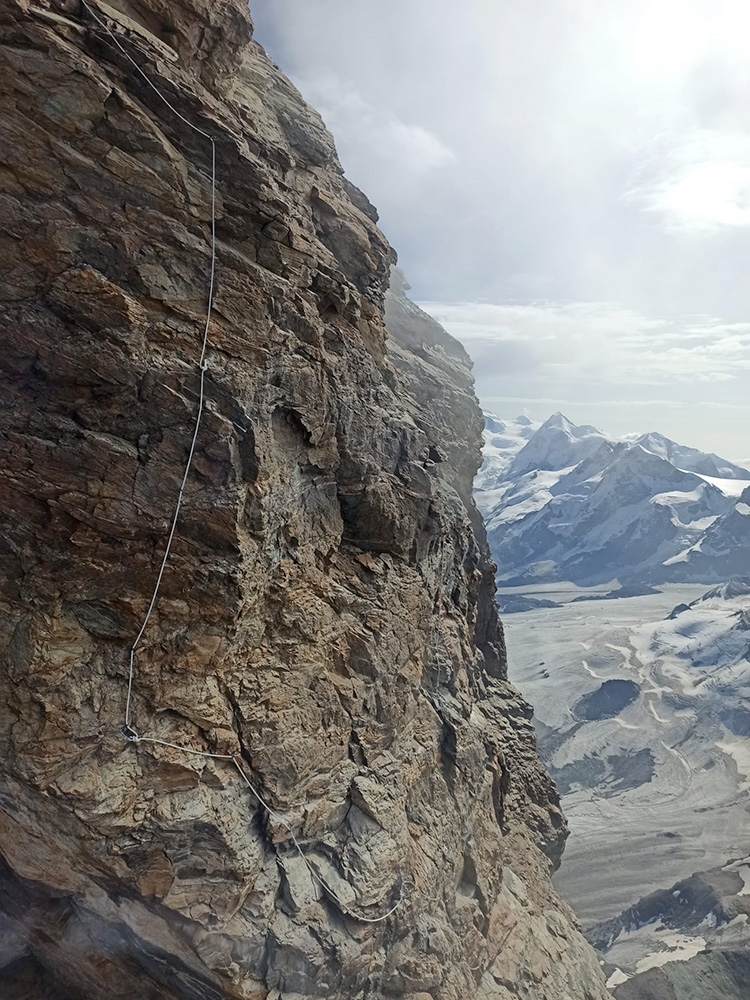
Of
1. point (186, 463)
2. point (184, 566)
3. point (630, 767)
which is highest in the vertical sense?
point (186, 463)

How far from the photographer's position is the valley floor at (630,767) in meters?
50.5

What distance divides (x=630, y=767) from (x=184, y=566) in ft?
250

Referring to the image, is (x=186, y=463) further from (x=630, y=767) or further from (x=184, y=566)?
(x=630, y=767)

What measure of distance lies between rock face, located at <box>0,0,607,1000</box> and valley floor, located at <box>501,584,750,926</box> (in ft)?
149

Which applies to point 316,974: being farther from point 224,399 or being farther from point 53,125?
point 53,125

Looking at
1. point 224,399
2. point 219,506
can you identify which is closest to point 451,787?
point 219,506

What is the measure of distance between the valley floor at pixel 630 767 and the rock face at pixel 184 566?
149 ft

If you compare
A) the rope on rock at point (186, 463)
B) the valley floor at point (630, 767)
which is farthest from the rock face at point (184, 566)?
the valley floor at point (630, 767)

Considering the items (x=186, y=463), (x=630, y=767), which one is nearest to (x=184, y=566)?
(x=186, y=463)

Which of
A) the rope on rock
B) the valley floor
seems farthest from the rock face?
the valley floor

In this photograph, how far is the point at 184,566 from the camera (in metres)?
9.19

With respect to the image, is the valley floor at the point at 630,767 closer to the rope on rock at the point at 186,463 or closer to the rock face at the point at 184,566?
the rock face at the point at 184,566

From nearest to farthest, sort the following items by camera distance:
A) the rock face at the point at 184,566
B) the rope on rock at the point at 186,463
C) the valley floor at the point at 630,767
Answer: the rock face at the point at 184,566
the rope on rock at the point at 186,463
the valley floor at the point at 630,767

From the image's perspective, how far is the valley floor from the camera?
166ft
